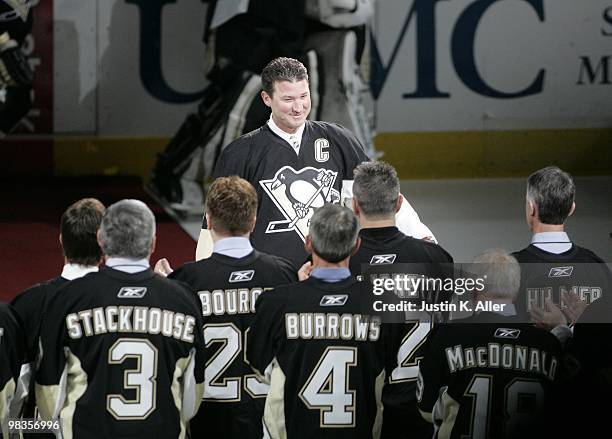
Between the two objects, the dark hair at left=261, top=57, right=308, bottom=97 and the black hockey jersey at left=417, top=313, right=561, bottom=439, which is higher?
the dark hair at left=261, top=57, right=308, bottom=97

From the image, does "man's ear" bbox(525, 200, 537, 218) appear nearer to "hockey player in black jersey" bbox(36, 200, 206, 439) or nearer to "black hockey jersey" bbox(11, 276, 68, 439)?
"hockey player in black jersey" bbox(36, 200, 206, 439)

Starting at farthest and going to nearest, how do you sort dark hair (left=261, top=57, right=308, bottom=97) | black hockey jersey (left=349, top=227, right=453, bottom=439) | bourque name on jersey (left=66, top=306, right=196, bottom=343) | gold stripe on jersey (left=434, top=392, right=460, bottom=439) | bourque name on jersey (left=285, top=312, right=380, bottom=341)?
1. dark hair (left=261, top=57, right=308, bottom=97)
2. black hockey jersey (left=349, top=227, right=453, bottom=439)
3. gold stripe on jersey (left=434, top=392, right=460, bottom=439)
4. bourque name on jersey (left=285, top=312, right=380, bottom=341)
5. bourque name on jersey (left=66, top=306, right=196, bottom=343)

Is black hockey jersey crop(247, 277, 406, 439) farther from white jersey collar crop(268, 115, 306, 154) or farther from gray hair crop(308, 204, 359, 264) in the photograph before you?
white jersey collar crop(268, 115, 306, 154)

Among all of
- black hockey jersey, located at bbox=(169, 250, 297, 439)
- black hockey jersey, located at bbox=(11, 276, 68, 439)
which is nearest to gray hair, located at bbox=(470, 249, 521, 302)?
black hockey jersey, located at bbox=(169, 250, 297, 439)

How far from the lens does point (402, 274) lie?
14.6ft

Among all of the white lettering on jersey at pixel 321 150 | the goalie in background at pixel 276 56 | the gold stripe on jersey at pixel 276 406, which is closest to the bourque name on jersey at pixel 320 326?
the gold stripe on jersey at pixel 276 406

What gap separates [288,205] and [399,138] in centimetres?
505

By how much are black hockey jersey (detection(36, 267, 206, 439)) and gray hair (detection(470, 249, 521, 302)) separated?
89 centimetres

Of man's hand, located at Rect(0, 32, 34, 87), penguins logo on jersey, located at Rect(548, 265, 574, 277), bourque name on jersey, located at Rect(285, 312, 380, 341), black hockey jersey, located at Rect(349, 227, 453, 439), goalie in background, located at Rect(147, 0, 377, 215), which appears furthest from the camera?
goalie in background, located at Rect(147, 0, 377, 215)

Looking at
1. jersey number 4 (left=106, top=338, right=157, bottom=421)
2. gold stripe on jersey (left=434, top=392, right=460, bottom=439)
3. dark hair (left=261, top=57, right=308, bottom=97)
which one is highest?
dark hair (left=261, top=57, right=308, bottom=97)

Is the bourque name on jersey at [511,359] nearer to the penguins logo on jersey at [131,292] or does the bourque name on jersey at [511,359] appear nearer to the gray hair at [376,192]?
the gray hair at [376,192]

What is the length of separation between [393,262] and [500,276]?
16.3 inches

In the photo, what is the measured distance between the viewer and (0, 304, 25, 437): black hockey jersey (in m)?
3.96

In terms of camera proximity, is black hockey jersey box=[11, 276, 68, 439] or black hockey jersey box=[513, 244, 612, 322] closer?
black hockey jersey box=[11, 276, 68, 439]
